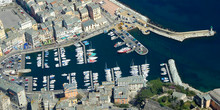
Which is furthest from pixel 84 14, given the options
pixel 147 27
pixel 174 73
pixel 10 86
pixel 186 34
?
pixel 10 86

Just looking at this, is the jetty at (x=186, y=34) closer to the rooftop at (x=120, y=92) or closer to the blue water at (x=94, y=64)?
the blue water at (x=94, y=64)

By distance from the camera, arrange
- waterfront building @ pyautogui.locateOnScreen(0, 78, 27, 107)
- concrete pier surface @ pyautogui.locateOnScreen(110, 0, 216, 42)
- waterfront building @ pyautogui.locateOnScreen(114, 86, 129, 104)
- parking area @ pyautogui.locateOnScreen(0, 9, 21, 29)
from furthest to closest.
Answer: parking area @ pyautogui.locateOnScreen(0, 9, 21, 29) < concrete pier surface @ pyautogui.locateOnScreen(110, 0, 216, 42) < waterfront building @ pyautogui.locateOnScreen(0, 78, 27, 107) < waterfront building @ pyautogui.locateOnScreen(114, 86, 129, 104)

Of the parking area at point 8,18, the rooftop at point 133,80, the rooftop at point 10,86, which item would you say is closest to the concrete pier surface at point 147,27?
the rooftop at point 133,80

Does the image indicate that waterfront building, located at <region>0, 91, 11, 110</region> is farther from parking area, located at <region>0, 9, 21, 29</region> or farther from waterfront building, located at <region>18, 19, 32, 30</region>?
parking area, located at <region>0, 9, 21, 29</region>

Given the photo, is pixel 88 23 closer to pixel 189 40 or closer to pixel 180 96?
pixel 189 40

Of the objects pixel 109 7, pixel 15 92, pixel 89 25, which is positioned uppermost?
pixel 109 7

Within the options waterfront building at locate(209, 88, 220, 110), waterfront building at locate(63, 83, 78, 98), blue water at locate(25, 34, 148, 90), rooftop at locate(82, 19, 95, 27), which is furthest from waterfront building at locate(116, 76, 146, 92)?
rooftop at locate(82, 19, 95, 27)
